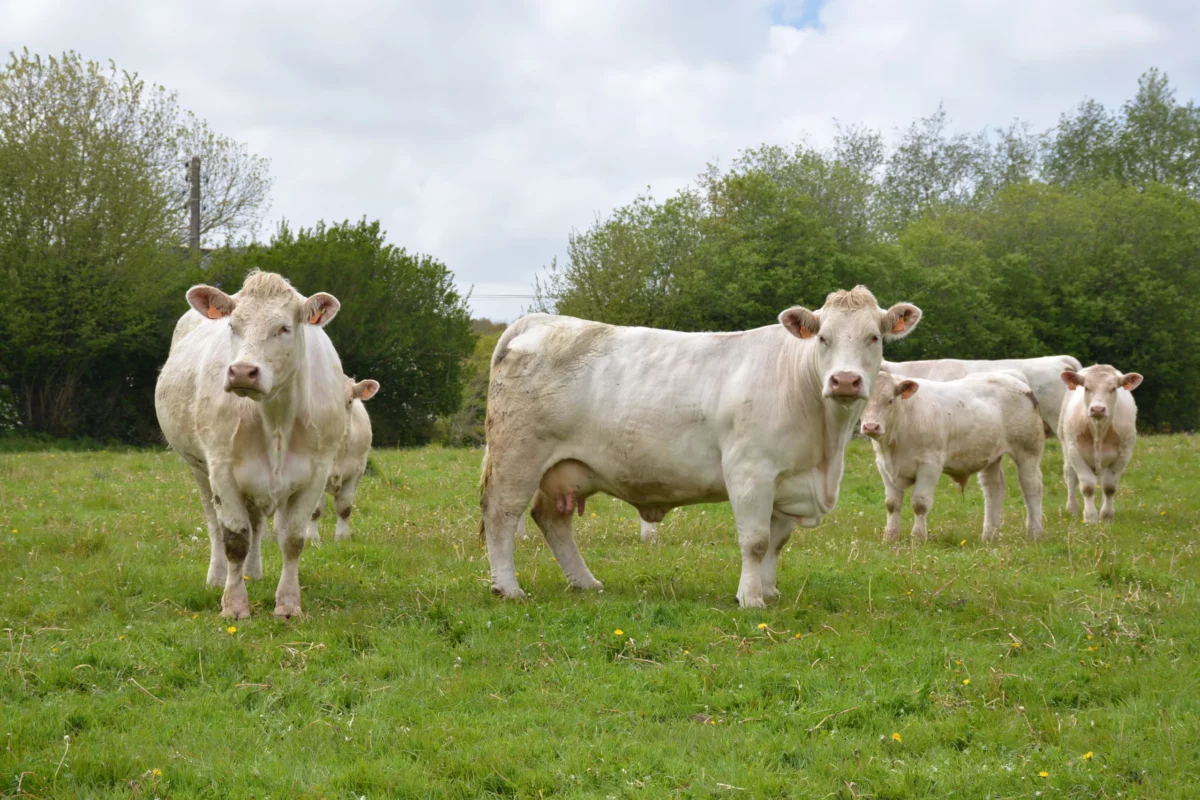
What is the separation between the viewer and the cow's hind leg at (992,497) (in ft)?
41.7

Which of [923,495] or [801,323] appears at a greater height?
[801,323]

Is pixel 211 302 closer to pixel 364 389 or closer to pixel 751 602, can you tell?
pixel 751 602

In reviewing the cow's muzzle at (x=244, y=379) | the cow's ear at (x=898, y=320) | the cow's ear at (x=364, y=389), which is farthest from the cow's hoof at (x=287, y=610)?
the cow's ear at (x=364, y=389)

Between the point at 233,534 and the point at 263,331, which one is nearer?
the point at 263,331

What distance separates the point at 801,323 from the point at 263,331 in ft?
13.2

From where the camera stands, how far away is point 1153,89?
5672 cm

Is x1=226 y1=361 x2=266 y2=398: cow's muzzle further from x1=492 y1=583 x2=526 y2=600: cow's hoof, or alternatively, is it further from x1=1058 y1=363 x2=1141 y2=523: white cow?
x1=1058 y1=363 x2=1141 y2=523: white cow

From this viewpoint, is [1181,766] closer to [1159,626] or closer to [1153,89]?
[1159,626]

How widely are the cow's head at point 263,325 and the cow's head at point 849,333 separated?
3606mm

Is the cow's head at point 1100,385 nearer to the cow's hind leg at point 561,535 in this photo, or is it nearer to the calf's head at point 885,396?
the calf's head at point 885,396

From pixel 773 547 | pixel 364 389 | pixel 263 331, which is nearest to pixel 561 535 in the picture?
pixel 773 547

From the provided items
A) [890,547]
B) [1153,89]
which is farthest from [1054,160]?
[890,547]

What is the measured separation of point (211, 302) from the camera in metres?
7.59

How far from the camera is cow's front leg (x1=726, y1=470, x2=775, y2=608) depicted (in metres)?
7.86
